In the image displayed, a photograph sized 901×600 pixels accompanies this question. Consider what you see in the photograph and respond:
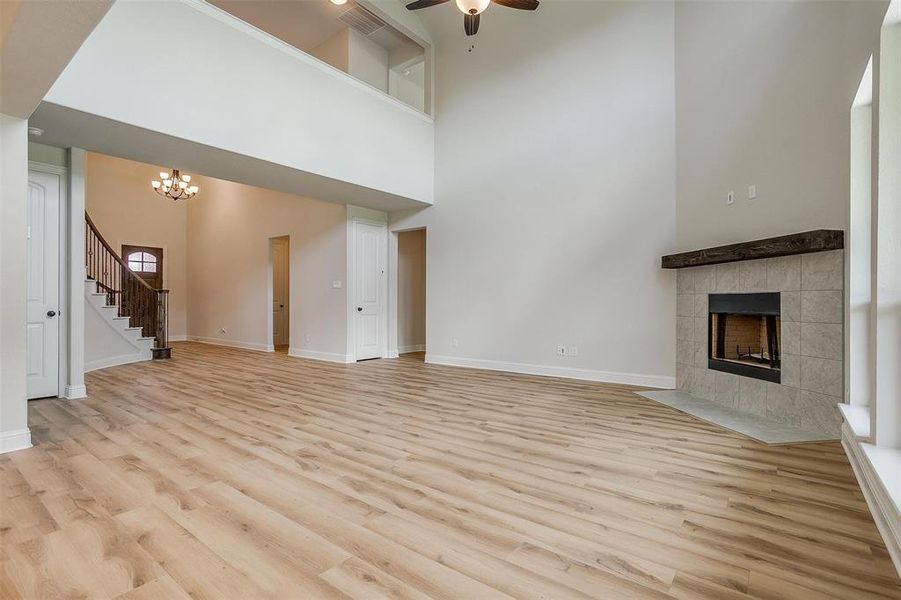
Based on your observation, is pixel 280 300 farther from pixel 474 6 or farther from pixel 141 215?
pixel 474 6

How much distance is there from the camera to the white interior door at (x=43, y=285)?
4.41 metres

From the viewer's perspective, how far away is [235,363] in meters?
7.04

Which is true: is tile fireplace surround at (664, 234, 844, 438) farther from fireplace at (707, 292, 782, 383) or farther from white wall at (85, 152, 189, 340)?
white wall at (85, 152, 189, 340)

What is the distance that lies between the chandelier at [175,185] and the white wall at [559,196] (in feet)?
18.1

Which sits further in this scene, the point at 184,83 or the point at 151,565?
the point at 184,83

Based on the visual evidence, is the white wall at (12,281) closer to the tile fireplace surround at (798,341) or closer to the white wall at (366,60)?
the white wall at (366,60)

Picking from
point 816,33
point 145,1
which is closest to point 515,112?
point 816,33

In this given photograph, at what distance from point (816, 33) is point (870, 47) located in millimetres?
686

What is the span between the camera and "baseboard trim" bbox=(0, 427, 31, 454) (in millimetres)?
2963

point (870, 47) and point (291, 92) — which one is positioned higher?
point (291, 92)

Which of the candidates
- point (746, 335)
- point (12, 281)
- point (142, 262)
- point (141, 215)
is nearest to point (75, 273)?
point (12, 281)

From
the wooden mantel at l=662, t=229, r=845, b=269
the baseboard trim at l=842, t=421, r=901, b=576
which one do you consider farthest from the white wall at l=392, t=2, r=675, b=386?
the baseboard trim at l=842, t=421, r=901, b=576

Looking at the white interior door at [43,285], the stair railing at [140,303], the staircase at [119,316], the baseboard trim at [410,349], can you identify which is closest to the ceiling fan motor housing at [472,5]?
the white interior door at [43,285]

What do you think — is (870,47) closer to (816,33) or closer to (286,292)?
(816,33)
